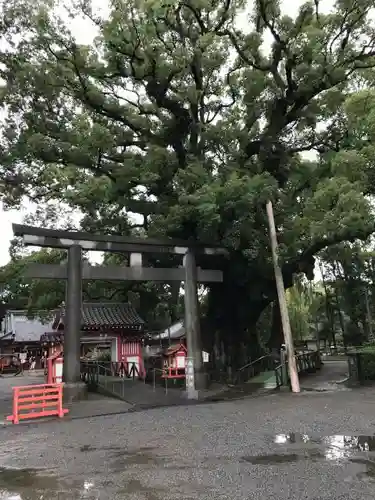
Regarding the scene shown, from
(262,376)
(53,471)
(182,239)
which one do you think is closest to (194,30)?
(182,239)

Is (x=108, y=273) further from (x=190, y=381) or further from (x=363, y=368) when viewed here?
(x=363, y=368)

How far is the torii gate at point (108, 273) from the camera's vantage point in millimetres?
13383

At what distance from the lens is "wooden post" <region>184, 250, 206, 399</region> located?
14.5 meters

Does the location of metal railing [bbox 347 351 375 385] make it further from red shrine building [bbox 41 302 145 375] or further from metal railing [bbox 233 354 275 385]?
red shrine building [bbox 41 302 145 375]

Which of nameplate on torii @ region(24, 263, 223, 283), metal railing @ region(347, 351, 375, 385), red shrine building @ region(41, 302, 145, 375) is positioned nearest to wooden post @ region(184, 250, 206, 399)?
nameplate on torii @ region(24, 263, 223, 283)

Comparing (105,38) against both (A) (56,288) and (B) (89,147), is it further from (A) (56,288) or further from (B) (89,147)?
(A) (56,288)

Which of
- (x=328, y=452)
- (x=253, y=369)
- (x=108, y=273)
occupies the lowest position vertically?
(x=328, y=452)

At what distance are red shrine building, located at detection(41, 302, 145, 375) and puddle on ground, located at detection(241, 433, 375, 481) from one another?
14785mm

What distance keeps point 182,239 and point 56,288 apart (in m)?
10.5

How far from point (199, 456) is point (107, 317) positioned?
1593 cm

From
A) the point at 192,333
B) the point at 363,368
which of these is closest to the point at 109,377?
the point at 192,333

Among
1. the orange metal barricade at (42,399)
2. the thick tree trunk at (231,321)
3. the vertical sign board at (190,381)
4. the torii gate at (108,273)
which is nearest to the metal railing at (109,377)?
the vertical sign board at (190,381)

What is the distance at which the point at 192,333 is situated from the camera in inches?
600

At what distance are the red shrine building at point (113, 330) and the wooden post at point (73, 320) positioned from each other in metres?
7.17
